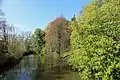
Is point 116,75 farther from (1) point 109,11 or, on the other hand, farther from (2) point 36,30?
(2) point 36,30

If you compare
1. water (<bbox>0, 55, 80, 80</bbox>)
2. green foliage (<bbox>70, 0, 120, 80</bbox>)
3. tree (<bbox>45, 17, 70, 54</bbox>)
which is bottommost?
water (<bbox>0, 55, 80, 80</bbox>)

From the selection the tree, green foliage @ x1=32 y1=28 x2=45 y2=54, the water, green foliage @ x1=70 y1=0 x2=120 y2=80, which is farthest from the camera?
green foliage @ x1=32 y1=28 x2=45 y2=54

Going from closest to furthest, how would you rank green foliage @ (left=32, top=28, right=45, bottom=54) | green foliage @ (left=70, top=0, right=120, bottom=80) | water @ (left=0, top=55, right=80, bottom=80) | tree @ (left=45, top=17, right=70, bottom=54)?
green foliage @ (left=70, top=0, right=120, bottom=80) < water @ (left=0, top=55, right=80, bottom=80) < tree @ (left=45, top=17, right=70, bottom=54) < green foliage @ (left=32, top=28, right=45, bottom=54)

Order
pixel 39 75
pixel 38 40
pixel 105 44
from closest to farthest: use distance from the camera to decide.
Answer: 1. pixel 105 44
2. pixel 39 75
3. pixel 38 40

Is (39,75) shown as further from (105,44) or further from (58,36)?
(58,36)

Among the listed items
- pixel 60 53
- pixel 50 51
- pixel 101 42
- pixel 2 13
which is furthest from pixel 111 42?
pixel 50 51

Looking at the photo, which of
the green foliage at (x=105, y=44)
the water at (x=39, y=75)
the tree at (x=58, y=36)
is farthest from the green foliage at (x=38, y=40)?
the green foliage at (x=105, y=44)

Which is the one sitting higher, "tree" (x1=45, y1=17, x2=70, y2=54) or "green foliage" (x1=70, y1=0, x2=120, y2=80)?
"tree" (x1=45, y1=17, x2=70, y2=54)

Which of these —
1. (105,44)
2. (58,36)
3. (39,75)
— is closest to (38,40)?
(58,36)

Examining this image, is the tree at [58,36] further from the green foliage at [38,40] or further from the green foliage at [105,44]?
the green foliage at [105,44]

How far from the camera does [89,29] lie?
43.5ft

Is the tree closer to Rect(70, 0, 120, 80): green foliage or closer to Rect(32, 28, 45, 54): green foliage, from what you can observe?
Rect(32, 28, 45, 54): green foliage

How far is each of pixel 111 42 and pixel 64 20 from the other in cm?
3695

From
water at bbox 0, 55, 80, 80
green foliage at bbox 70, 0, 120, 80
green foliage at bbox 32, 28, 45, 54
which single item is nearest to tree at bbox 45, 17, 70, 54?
water at bbox 0, 55, 80, 80
